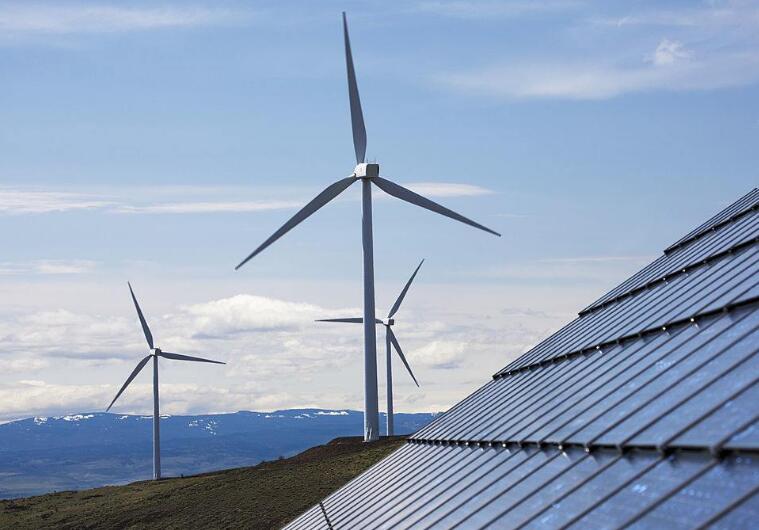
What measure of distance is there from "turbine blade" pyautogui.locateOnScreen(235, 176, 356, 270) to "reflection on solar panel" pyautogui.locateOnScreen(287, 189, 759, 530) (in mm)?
36041

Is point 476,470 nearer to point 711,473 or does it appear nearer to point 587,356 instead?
point 587,356

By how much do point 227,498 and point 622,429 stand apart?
6714cm

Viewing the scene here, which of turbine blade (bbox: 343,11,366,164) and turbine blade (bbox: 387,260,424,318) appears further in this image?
turbine blade (bbox: 387,260,424,318)

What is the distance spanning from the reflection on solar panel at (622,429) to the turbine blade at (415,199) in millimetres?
40234

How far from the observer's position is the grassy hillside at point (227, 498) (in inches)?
3031

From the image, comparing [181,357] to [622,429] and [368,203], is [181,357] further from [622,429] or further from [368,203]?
[622,429]

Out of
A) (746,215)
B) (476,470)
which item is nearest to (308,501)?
(746,215)

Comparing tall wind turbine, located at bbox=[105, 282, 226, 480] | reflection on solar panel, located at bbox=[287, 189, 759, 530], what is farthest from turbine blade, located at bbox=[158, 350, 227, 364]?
reflection on solar panel, located at bbox=[287, 189, 759, 530]

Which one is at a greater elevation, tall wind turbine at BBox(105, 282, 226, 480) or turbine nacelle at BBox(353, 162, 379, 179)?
turbine nacelle at BBox(353, 162, 379, 179)

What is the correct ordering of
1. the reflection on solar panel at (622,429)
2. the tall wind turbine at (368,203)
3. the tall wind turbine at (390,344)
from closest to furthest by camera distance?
1. the reflection on solar panel at (622,429)
2. the tall wind turbine at (368,203)
3. the tall wind turbine at (390,344)

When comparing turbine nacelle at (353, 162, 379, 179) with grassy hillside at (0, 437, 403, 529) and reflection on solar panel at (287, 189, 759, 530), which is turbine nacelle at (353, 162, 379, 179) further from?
reflection on solar panel at (287, 189, 759, 530)

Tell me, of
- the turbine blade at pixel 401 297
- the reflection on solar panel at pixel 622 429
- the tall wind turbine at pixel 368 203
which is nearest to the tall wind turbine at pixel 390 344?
the turbine blade at pixel 401 297

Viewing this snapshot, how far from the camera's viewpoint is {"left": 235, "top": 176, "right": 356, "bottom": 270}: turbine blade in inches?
2953

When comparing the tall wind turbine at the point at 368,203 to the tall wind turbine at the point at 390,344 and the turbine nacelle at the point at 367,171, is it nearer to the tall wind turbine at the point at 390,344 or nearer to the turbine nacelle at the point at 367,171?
the turbine nacelle at the point at 367,171
